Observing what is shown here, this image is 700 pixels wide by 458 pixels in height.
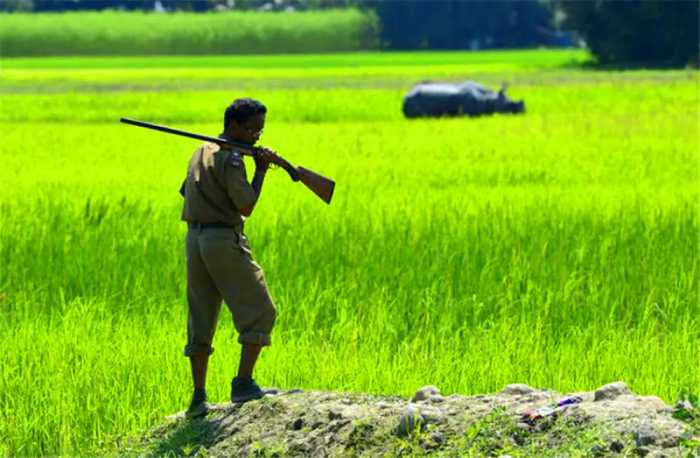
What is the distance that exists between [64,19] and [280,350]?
8615 centimetres

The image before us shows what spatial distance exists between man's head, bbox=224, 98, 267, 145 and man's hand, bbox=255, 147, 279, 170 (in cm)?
9

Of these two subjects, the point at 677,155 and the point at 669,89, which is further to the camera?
the point at 669,89

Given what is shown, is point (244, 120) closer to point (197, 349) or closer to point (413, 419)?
point (197, 349)

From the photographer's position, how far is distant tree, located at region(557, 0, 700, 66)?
5731cm

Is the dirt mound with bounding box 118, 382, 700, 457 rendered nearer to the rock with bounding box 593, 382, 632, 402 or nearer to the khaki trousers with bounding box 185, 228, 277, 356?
the rock with bounding box 593, 382, 632, 402

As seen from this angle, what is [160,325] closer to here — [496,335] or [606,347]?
[496,335]

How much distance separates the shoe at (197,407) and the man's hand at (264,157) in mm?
997

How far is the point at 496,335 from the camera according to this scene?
24.1 feet

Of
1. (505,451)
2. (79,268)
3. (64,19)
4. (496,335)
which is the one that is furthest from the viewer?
(64,19)

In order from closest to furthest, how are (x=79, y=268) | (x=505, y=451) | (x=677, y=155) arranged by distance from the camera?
(x=505, y=451) < (x=79, y=268) < (x=677, y=155)

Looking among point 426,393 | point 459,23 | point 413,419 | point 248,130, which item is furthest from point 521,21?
point 413,419

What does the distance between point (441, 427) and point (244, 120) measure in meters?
1.52

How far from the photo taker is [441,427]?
5055 mm

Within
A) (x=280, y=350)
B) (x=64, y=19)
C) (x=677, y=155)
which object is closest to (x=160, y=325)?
(x=280, y=350)
